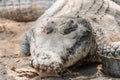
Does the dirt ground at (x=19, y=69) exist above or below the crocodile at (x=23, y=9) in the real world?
below

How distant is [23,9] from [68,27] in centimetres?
306

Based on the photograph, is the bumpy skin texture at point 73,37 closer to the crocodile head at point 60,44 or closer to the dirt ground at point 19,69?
the crocodile head at point 60,44

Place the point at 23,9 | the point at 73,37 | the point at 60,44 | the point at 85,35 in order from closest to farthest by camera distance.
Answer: the point at 60,44 < the point at 73,37 < the point at 85,35 < the point at 23,9

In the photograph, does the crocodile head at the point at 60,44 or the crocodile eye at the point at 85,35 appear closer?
the crocodile head at the point at 60,44

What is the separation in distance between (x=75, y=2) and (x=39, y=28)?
1.25m

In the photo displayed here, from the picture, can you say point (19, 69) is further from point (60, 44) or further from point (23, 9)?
point (23, 9)

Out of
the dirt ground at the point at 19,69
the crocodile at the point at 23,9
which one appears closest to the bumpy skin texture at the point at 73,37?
the dirt ground at the point at 19,69

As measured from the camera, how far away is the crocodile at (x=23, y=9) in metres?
6.98

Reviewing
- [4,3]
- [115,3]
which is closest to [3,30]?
[4,3]

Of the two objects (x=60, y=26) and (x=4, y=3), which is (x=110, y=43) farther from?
(x=4, y=3)

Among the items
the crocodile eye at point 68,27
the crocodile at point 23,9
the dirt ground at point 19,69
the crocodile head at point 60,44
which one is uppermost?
the crocodile at point 23,9

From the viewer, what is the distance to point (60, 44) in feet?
13.0

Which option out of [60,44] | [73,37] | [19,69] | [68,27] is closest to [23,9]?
[19,69]

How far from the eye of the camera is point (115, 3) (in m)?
5.84
